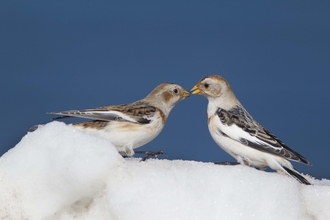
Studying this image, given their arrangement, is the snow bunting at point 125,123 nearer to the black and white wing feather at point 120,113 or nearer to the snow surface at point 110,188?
the black and white wing feather at point 120,113

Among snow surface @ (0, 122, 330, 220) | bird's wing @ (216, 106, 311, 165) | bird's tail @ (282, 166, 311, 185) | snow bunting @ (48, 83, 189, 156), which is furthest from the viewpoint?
snow bunting @ (48, 83, 189, 156)

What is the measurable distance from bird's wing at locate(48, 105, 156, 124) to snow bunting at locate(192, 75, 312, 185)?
438mm

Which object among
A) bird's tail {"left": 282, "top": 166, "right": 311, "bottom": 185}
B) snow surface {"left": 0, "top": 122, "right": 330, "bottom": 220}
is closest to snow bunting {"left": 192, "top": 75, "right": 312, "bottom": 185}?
bird's tail {"left": 282, "top": 166, "right": 311, "bottom": 185}

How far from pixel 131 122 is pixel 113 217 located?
94 cm

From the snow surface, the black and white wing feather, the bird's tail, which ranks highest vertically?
the black and white wing feather

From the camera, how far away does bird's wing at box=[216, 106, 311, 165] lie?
335cm

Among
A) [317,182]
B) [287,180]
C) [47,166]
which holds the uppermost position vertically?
[47,166]

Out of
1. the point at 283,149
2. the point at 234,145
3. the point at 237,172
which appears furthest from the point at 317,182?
the point at 237,172

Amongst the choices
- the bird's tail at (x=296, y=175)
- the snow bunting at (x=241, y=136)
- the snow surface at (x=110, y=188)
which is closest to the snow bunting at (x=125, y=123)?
the snow bunting at (x=241, y=136)

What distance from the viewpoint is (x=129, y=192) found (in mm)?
2670

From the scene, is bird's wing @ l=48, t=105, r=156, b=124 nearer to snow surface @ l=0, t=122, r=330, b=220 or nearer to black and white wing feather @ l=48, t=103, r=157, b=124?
black and white wing feather @ l=48, t=103, r=157, b=124

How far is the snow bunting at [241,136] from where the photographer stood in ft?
11.0

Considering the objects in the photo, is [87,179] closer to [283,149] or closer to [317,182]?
[283,149]

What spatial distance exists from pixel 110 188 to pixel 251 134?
1171mm
